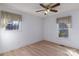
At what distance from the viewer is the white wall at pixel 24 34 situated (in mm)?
1284

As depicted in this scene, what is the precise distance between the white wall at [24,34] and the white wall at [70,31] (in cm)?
12

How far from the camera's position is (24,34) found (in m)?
1.44

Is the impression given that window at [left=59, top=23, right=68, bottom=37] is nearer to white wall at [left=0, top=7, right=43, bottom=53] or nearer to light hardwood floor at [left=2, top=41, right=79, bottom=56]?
light hardwood floor at [left=2, top=41, right=79, bottom=56]

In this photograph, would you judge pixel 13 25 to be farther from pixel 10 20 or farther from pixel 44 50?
pixel 44 50

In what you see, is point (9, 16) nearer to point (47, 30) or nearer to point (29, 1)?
point (29, 1)

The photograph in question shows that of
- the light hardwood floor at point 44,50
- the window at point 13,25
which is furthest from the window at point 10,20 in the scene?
the light hardwood floor at point 44,50

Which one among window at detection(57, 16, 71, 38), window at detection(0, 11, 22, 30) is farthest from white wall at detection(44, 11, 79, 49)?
window at detection(0, 11, 22, 30)

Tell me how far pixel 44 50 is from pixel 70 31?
0.49 metres

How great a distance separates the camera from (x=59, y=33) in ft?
4.69

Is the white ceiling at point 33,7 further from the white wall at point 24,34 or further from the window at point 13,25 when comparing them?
the window at point 13,25

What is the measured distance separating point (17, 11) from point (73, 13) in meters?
0.83

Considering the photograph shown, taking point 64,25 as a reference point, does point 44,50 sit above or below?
below

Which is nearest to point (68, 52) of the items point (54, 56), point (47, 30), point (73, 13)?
point (54, 56)

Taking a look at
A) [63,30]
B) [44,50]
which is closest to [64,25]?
[63,30]
